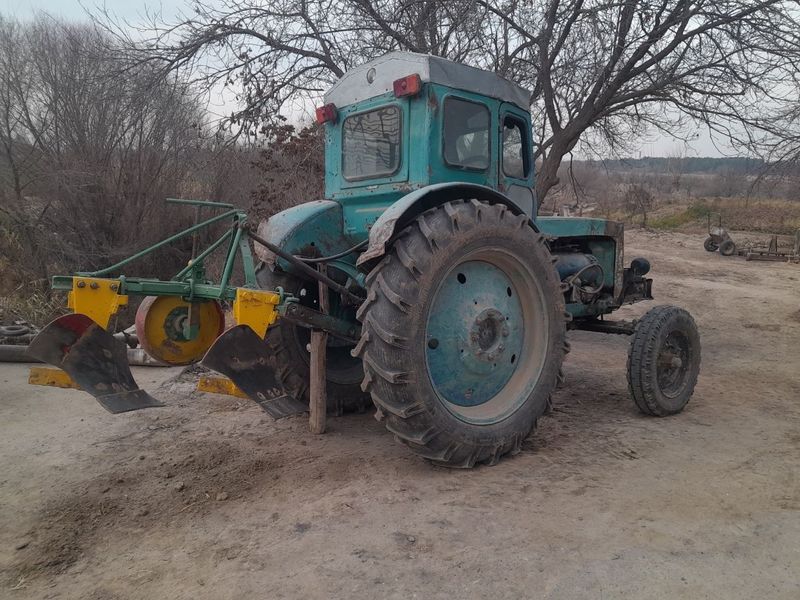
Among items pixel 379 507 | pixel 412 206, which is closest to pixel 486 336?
pixel 412 206

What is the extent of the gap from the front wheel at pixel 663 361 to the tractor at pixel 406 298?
16mm

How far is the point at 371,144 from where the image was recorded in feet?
14.0

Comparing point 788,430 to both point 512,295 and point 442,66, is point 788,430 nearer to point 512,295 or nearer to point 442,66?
point 512,295

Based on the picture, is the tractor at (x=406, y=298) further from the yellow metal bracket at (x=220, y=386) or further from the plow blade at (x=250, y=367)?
the yellow metal bracket at (x=220, y=386)

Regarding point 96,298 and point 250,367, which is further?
point 250,367

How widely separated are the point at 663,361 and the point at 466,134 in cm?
245

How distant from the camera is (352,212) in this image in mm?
4402

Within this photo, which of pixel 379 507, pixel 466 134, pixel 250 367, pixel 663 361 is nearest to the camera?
pixel 379 507

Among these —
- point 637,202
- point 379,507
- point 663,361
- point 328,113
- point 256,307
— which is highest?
point 637,202

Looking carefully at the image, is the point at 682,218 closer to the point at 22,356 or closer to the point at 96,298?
the point at 22,356

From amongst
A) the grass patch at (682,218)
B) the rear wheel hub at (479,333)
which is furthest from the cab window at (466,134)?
the grass patch at (682,218)

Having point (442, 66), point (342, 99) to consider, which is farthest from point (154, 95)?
point (442, 66)

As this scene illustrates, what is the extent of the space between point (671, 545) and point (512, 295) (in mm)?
1771

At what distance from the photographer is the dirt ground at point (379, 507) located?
7.98 feet
